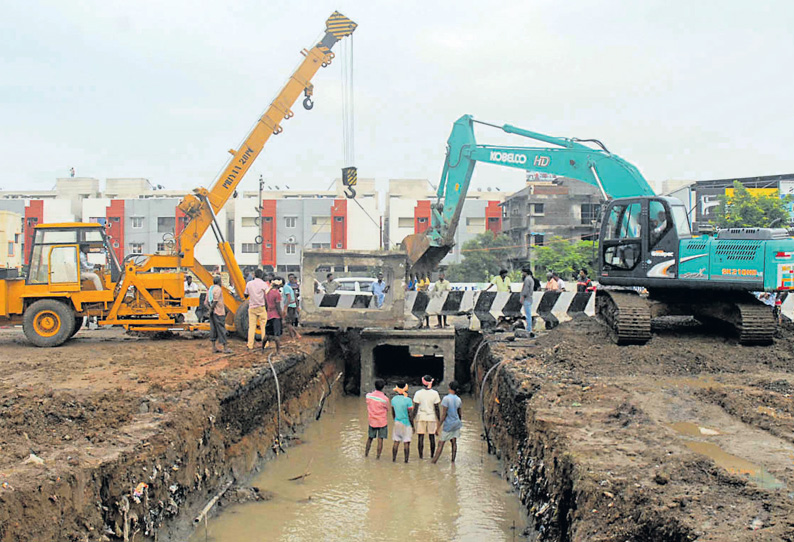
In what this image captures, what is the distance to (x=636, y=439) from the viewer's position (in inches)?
270

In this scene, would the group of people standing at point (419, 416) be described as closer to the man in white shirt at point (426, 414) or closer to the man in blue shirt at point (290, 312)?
the man in white shirt at point (426, 414)

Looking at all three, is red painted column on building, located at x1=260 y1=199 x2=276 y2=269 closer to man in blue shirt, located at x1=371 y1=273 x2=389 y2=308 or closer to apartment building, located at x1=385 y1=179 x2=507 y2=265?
apartment building, located at x1=385 y1=179 x2=507 y2=265

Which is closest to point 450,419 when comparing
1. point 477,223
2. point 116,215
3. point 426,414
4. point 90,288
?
point 426,414

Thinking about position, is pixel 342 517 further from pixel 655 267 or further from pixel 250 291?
pixel 655 267

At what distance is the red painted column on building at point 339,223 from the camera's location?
61531 millimetres

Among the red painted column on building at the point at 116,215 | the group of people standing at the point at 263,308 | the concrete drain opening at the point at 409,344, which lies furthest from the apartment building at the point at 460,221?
the group of people standing at the point at 263,308

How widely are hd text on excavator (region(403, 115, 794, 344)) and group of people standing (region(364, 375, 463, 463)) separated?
3.55 metres

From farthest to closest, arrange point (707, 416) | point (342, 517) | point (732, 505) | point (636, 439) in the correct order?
1. point (342, 517)
2. point (707, 416)
3. point (636, 439)
4. point (732, 505)

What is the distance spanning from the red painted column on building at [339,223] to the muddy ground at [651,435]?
159 ft

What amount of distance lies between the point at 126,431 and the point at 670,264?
9333 mm

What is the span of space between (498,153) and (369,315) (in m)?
5.10

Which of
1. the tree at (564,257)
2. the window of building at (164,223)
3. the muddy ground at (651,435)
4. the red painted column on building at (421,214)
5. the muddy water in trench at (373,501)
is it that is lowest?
the muddy water in trench at (373,501)

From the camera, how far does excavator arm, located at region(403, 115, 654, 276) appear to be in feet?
50.3

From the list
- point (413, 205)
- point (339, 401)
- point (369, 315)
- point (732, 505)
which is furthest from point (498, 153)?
point (413, 205)
